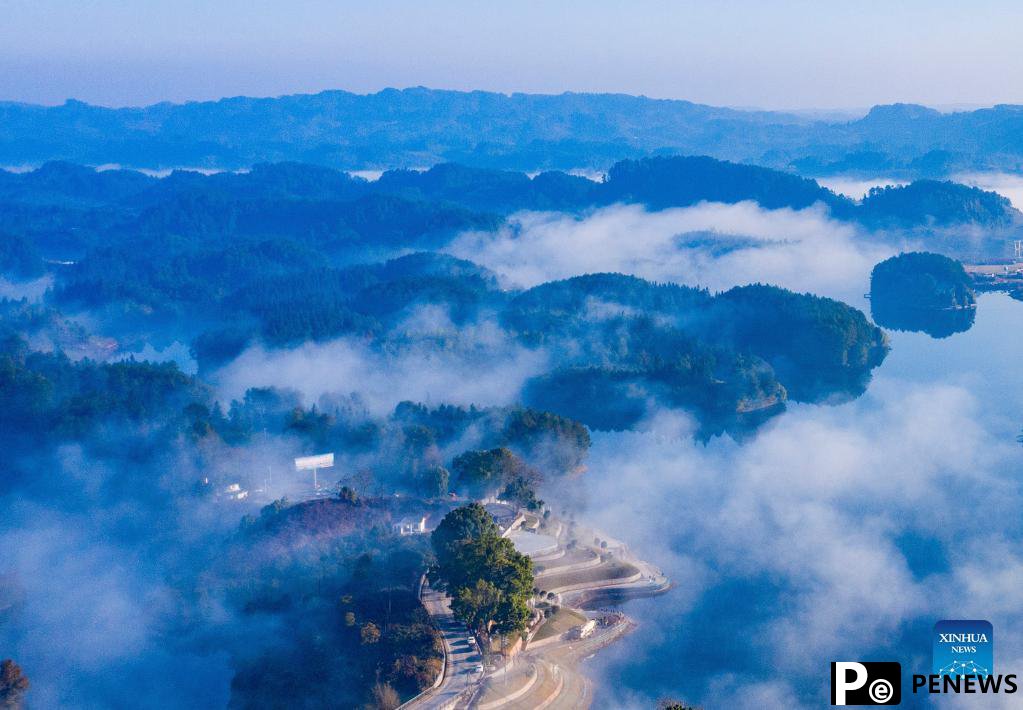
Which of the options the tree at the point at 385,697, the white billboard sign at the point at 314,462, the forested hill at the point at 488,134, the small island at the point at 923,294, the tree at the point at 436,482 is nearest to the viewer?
Result: the tree at the point at 385,697

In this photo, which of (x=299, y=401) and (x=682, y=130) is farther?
(x=682, y=130)

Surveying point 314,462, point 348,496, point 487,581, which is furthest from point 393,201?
point 487,581

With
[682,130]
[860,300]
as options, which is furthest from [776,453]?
[682,130]

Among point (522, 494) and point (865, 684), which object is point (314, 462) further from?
point (865, 684)

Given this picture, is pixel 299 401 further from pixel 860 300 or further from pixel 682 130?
pixel 682 130

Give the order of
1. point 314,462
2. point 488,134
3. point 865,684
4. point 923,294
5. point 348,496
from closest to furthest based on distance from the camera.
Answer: point 865,684
point 348,496
point 314,462
point 923,294
point 488,134

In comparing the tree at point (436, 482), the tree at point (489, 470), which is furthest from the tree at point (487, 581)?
the tree at point (436, 482)

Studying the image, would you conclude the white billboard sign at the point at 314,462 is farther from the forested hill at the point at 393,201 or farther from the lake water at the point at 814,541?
the forested hill at the point at 393,201
